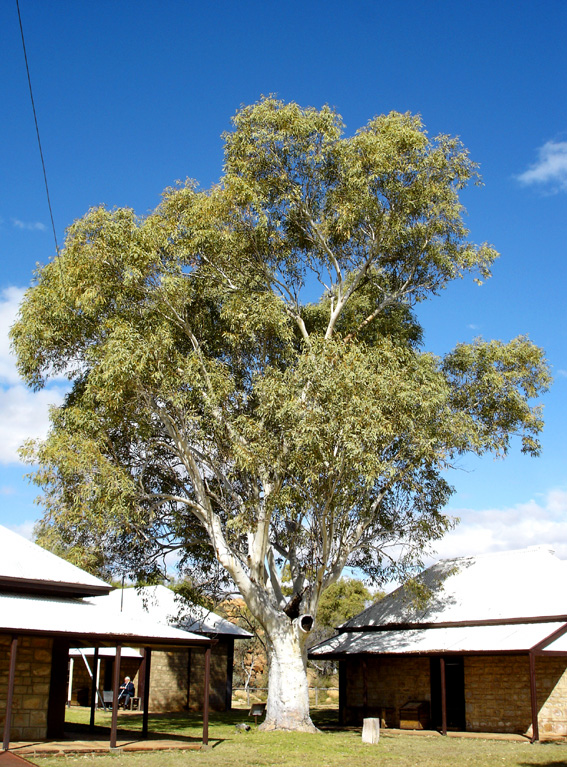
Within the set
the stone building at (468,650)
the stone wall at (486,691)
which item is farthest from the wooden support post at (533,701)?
the stone wall at (486,691)

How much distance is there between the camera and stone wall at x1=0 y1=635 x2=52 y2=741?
14258 mm

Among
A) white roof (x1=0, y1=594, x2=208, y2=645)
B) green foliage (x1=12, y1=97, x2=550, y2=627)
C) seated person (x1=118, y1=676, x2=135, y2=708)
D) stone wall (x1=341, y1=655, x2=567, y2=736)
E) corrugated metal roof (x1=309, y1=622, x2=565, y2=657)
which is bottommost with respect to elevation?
seated person (x1=118, y1=676, x2=135, y2=708)

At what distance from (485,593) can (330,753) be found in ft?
29.5

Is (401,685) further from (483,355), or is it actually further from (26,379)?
(26,379)

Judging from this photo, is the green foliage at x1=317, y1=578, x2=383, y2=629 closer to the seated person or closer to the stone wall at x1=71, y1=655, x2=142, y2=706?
the stone wall at x1=71, y1=655, x2=142, y2=706

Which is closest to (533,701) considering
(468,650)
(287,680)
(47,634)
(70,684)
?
(468,650)

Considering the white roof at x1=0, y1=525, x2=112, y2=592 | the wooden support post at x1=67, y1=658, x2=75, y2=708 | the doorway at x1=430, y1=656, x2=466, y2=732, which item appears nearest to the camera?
the white roof at x1=0, y1=525, x2=112, y2=592

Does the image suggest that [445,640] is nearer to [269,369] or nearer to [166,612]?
[269,369]

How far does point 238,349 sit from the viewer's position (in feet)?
68.4

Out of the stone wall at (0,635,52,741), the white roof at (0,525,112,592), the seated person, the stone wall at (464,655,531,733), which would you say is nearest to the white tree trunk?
the stone wall at (464,655,531,733)

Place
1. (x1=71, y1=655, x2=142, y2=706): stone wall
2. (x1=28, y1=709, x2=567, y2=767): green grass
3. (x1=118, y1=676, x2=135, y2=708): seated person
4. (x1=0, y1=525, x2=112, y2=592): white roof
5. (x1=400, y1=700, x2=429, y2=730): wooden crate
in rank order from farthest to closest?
1. (x1=71, y1=655, x2=142, y2=706): stone wall
2. (x1=118, y1=676, x2=135, y2=708): seated person
3. (x1=400, y1=700, x2=429, y2=730): wooden crate
4. (x1=0, y1=525, x2=112, y2=592): white roof
5. (x1=28, y1=709, x2=567, y2=767): green grass

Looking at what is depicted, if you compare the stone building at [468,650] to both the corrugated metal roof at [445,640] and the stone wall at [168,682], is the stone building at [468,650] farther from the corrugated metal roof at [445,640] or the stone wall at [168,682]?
the stone wall at [168,682]

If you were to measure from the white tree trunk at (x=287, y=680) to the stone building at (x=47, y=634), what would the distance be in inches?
132

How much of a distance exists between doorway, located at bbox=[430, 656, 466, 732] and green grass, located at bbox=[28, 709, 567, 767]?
2.89 metres
